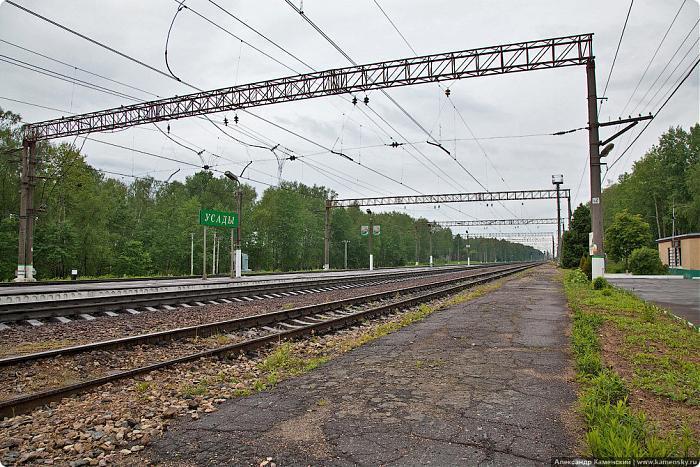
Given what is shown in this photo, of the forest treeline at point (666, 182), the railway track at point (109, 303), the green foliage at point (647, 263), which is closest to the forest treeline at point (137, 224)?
the railway track at point (109, 303)

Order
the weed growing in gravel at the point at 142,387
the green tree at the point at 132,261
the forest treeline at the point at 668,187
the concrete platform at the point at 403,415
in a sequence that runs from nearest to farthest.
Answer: the concrete platform at the point at 403,415, the weed growing in gravel at the point at 142,387, the green tree at the point at 132,261, the forest treeline at the point at 668,187

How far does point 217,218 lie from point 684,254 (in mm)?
33904

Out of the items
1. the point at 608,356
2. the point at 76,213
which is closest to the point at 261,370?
the point at 608,356

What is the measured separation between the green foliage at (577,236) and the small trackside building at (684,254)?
6.30 meters

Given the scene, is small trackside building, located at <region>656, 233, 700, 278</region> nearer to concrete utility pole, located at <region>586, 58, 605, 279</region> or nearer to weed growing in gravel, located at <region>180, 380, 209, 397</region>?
concrete utility pole, located at <region>586, 58, 605, 279</region>

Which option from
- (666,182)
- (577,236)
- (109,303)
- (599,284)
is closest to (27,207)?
(109,303)

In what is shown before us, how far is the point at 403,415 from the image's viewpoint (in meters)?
5.12

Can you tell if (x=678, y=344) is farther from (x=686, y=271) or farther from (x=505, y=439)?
(x=686, y=271)

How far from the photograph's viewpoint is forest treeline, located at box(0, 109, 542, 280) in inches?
1714

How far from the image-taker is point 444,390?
19.8ft

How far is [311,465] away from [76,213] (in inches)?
2154

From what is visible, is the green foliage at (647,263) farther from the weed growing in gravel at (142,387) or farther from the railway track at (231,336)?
the weed growing in gravel at (142,387)

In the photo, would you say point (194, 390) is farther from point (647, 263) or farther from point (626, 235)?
point (626, 235)

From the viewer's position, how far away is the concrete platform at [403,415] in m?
4.17
